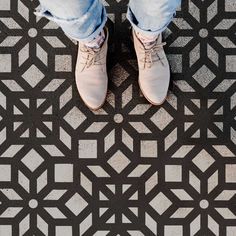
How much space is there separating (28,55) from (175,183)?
16.7 inches

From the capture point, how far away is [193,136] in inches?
→ 39.9

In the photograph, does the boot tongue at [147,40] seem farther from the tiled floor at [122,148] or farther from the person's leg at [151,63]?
the tiled floor at [122,148]

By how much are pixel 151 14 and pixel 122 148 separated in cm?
39

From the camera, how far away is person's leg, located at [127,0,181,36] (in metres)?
0.67

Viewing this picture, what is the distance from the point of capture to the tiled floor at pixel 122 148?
1011 mm

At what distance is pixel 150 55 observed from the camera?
36.9 inches

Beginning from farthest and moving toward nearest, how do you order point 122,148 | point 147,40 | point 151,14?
point 122,148 < point 147,40 < point 151,14

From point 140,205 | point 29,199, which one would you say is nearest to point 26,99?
point 29,199

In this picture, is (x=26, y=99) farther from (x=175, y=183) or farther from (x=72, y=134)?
(x=175, y=183)

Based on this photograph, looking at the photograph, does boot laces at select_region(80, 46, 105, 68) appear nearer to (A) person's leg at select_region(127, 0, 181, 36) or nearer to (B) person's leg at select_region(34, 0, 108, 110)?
(B) person's leg at select_region(34, 0, 108, 110)

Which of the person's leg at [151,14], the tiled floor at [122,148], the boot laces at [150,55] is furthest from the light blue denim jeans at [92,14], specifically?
the tiled floor at [122,148]

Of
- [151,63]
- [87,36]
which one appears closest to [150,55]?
[151,63]

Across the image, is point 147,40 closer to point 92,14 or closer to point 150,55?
point 150,55

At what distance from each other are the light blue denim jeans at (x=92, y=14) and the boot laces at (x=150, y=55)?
0.15m
